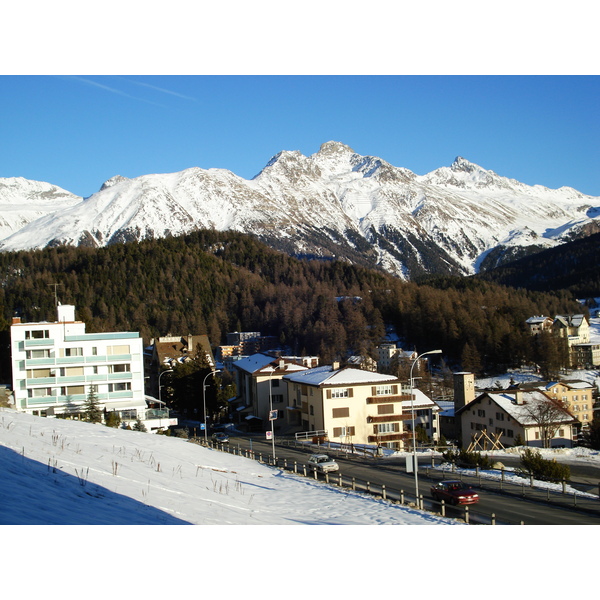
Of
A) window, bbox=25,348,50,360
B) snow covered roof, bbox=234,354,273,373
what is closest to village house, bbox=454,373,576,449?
snow covered roof, bbox=234,354,273,373

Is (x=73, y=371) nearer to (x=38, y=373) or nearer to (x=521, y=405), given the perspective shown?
(x=38, y=373)

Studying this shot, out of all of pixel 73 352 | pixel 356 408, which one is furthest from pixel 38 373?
pixel 356 408

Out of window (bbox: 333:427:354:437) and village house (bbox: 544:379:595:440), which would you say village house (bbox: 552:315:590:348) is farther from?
window (bbox: 333:427:354:437)

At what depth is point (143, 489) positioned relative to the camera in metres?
15.9

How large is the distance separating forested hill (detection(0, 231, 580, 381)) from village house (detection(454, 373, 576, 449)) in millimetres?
54429

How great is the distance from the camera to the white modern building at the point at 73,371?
42469 millimetres

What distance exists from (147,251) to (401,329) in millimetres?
77972

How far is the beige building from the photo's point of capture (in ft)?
149

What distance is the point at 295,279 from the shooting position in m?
180

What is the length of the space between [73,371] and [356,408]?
19911 millimetres

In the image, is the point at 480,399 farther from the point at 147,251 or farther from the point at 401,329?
the point at 147,251

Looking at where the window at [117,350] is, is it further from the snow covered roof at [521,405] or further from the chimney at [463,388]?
the chimney at [463,388]
